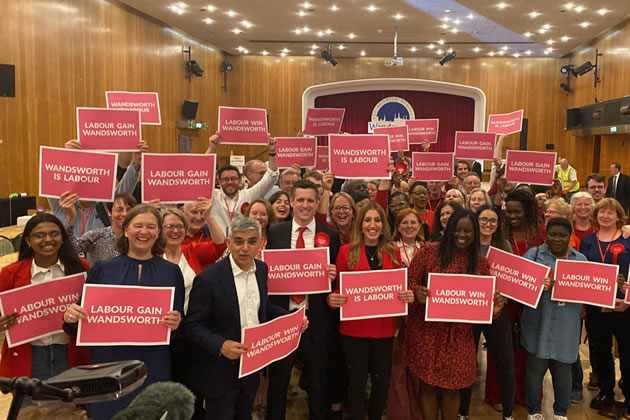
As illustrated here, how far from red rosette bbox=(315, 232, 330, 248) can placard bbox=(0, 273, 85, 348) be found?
1456mm

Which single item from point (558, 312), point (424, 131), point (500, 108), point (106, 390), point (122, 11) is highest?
point (122, 11)

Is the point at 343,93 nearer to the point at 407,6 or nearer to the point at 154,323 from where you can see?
the point at 407,6

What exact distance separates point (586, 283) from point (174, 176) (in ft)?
9.33

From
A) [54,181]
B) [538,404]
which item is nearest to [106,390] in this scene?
[54,181]

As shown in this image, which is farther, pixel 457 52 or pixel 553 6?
pixel 457 52

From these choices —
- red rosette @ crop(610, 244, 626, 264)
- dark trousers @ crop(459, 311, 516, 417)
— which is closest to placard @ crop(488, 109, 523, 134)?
red rosette @ crop(610, 244, 626, 264)

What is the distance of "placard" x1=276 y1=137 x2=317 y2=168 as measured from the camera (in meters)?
5.32

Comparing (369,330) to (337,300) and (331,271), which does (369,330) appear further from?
Answer: (331,271)

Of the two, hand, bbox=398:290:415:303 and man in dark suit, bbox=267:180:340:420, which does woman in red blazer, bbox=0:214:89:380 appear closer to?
man in dark suit, bbox=267:180:340:420

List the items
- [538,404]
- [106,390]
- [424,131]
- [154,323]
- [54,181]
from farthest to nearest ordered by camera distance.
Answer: [424,131], [538,404], [54,181], [154,323], [106,390]

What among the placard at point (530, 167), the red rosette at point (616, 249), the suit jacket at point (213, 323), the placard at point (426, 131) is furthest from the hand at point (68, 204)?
the placard at point (426, 131)

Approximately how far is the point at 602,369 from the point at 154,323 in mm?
3327

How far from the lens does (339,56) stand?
54.5 feet

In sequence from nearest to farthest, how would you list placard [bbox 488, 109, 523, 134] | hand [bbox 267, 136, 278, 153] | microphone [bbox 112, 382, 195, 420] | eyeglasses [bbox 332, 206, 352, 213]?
microphone [bbox 112, 382, 195, 420] < eyeglasses [bbox 332, 206, 352, 213] < hand [bbox 267, 136, 278, 153] < placard [bbox 488, 109, 523, 134]
